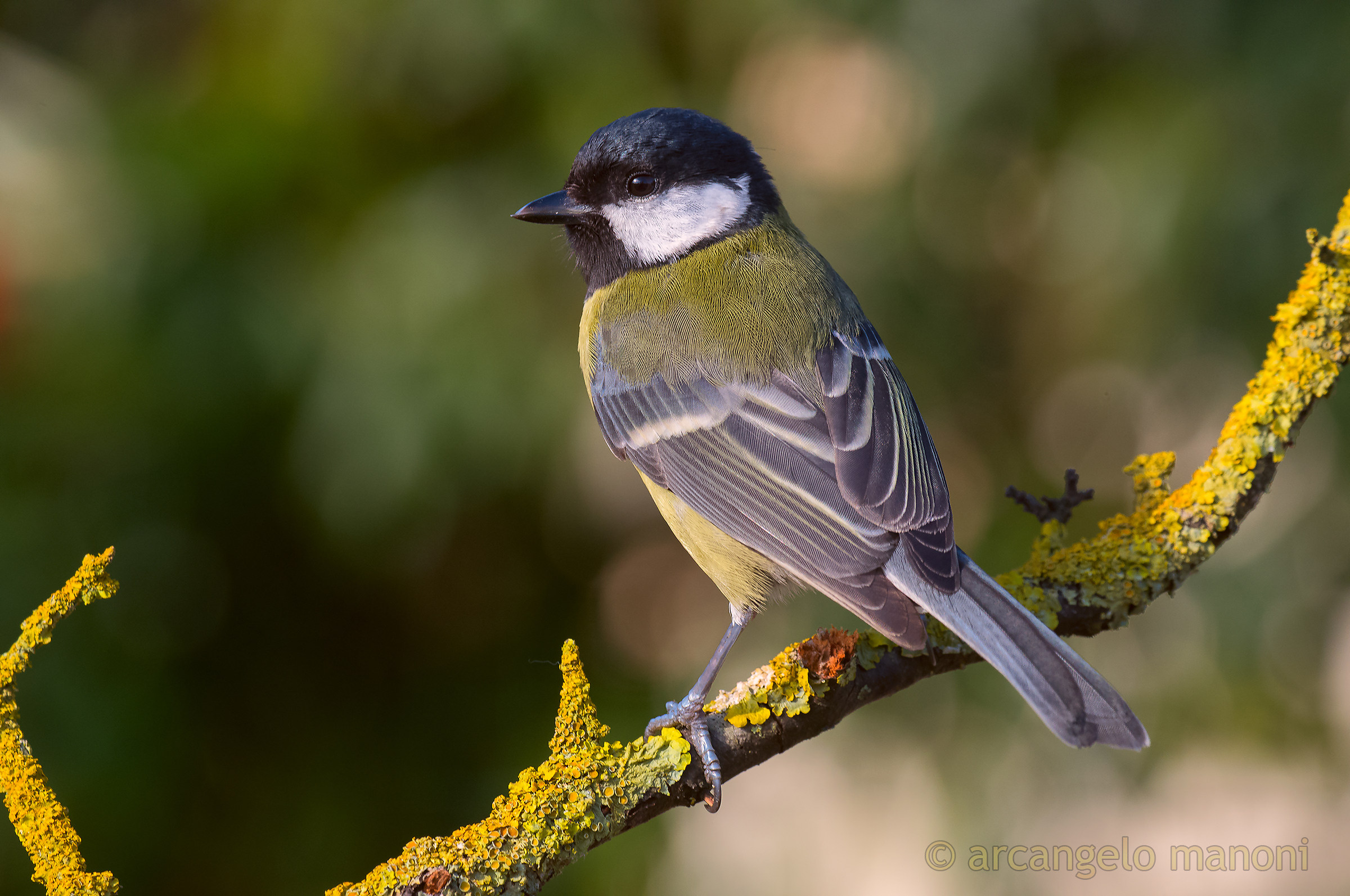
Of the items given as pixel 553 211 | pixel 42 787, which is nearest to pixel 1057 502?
pixel 553 211

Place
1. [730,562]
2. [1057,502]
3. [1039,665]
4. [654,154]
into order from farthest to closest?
1. [654,154]
2. [1057,502]
3. [730,562]
4. [1039,665]

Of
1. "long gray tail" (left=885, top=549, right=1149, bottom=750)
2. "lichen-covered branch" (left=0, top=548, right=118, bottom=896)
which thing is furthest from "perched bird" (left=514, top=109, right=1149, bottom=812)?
"lichen-covered branch" (left=0, top=548, right=118, bottom=896)

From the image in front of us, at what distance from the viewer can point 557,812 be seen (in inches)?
45.8

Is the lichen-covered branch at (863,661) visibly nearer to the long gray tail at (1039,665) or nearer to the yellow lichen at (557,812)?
the yellow lichen at (557,812)

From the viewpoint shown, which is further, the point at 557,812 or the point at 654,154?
the point at 654,154

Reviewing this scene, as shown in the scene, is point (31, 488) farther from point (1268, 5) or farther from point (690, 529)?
point (1268, 5)

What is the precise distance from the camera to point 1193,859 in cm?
254

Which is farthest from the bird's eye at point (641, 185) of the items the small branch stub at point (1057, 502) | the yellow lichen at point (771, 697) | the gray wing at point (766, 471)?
the yellow lichen at point (771, 697)

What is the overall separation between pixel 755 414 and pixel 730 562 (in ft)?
0.77

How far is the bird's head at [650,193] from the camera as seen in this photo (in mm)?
1868

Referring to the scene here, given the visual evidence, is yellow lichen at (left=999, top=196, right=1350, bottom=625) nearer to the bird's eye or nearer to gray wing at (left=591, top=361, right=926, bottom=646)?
gray wing at (left=591, top=361, right=926, bottom=646)

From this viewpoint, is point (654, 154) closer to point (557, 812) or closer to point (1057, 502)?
point (1057, 502)

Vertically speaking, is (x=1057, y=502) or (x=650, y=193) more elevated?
(x=650, y=193)

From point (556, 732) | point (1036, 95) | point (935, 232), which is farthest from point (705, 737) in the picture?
point (1036, 95)
